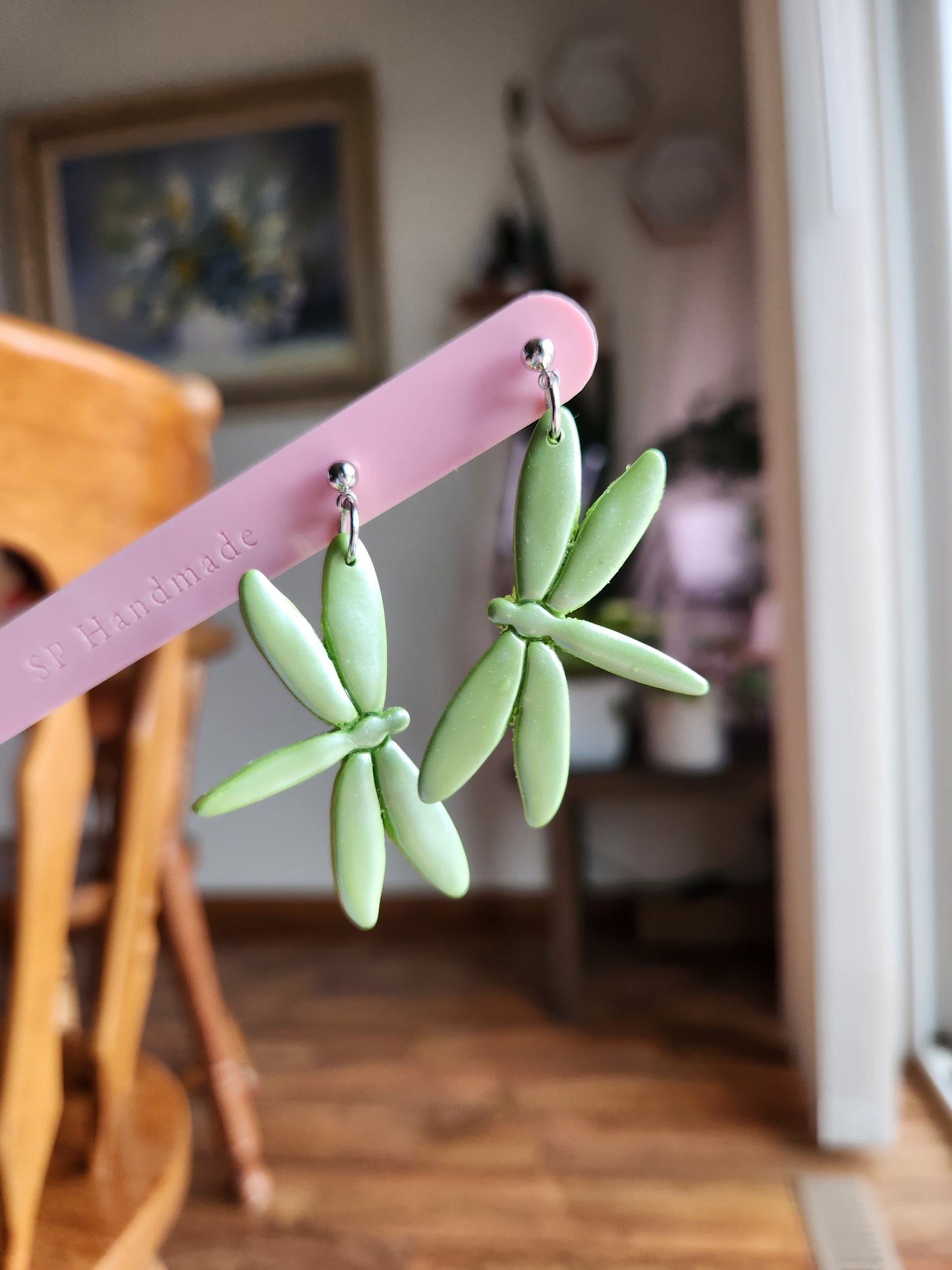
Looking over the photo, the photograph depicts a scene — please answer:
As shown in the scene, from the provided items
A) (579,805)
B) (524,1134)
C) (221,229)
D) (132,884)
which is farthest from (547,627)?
(221,229)

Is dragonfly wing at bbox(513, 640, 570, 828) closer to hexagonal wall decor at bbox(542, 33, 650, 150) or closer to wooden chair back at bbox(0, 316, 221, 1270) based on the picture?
wooden chair back at bbox(0, 316, 221, 1270)

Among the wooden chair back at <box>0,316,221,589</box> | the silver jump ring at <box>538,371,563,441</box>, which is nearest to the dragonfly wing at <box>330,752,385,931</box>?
the silver jump ring at <box>538,371,563,441</box>

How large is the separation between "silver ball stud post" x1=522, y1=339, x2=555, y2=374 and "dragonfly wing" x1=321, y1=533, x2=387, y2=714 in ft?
0.25

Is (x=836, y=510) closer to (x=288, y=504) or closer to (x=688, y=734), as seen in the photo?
(x=688, y=734)

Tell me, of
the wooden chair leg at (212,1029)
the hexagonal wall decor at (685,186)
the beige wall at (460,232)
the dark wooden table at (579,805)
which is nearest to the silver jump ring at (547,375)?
the wooden chair leg at (212,1029)

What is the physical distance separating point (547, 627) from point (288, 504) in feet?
0.32

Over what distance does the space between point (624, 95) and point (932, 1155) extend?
1962 millimetres

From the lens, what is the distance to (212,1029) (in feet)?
3.82

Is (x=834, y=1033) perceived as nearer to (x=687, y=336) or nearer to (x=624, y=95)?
(x=687, y=336)

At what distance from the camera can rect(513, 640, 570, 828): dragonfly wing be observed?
11.1 inches

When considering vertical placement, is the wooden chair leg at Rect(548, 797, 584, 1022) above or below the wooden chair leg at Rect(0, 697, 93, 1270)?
below

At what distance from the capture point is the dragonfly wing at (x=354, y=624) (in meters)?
0.29

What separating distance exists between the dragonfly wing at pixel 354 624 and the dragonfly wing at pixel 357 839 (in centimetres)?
2

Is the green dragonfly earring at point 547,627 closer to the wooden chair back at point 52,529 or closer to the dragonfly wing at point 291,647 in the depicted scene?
the dragonfly wing at point 291,647
